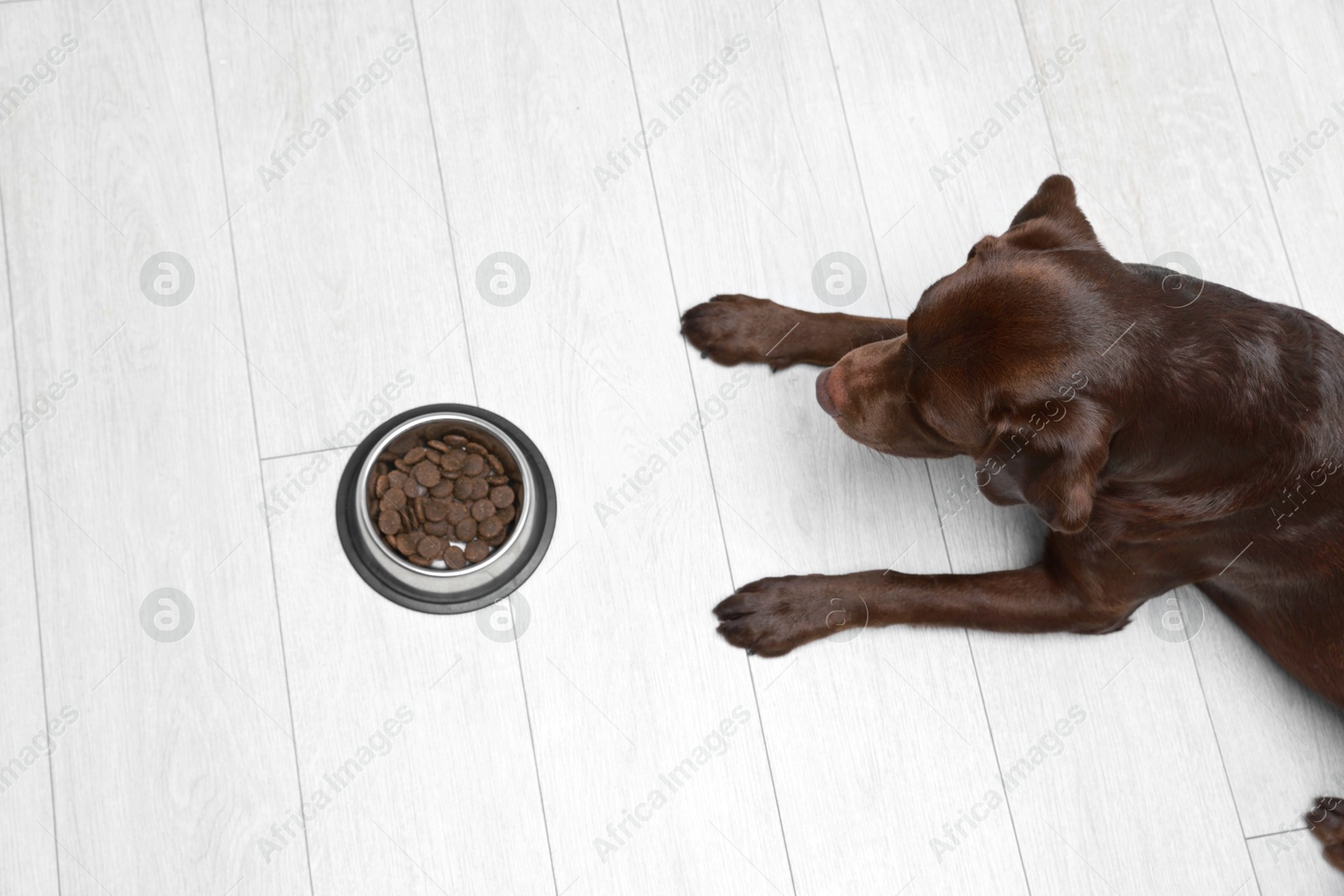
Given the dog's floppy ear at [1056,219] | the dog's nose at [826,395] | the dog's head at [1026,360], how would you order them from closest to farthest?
the dog's head at [1026,360] → the dog's floppy ear at [1056,219] → the dog's nose at [826,395]

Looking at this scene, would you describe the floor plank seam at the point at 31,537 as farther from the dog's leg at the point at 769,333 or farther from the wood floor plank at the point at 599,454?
the dog's leg at the point at 769,333

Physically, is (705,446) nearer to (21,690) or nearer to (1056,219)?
(1056,219)

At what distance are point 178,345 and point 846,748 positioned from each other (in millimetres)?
1566

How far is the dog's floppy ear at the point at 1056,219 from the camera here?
1.73 m

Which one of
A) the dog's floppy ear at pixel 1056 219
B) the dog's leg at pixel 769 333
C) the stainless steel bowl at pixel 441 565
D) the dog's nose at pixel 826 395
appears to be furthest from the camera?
the dog's leg at pixel 769 333

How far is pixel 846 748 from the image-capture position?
211cm

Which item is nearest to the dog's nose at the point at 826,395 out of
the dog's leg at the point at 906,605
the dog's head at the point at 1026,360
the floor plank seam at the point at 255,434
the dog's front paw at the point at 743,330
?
the dog's head at the point at 1026,360

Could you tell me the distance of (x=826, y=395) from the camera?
195cm

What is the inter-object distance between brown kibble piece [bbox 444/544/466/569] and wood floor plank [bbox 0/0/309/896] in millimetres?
355

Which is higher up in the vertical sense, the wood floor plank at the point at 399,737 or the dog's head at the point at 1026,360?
the dog's head at the point at 1026,360

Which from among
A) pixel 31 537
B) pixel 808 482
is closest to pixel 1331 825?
pixel 808 482

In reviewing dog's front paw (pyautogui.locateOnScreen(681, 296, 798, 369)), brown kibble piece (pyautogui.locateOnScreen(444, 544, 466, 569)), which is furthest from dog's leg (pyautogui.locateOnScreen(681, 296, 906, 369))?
brown kibble piece (pyautogui.locateOnScreen(444, 544, 466, 569))

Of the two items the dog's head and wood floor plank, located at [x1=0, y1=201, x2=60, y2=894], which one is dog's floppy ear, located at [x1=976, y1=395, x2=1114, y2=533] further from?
wood floor plank, located at [x1=0, y1=201, x2=60, y2=894]

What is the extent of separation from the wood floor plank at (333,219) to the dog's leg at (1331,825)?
1918 millimetres
